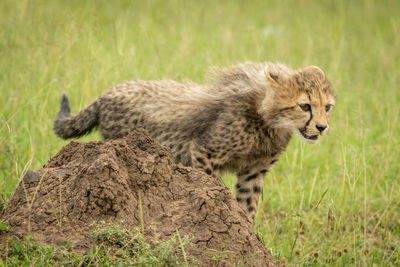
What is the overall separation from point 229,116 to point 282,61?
3.17 m

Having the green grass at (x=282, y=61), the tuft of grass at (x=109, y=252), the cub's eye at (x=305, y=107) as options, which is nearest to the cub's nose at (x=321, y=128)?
the cub's eye at (x=305, y=107)

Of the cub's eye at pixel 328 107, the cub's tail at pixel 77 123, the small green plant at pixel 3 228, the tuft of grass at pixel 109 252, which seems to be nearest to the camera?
the tuft of grass at pixel 109 252

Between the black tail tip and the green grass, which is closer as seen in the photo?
the green grass

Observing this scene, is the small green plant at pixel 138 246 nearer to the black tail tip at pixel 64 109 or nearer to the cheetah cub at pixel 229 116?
the cheetah cub at pixel 229 116

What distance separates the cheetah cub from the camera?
3686 millimetres

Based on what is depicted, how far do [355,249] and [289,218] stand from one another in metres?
0.52

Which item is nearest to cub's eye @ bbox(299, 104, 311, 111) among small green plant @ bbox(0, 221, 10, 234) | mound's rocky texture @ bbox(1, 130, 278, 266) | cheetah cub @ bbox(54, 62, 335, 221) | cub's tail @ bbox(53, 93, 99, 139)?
cheetah cub @ bbox(54, 62, 335, 221)

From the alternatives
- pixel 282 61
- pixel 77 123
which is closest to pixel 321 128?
pixel 77 123

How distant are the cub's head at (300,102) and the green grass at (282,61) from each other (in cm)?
35

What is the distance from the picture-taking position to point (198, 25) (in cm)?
873

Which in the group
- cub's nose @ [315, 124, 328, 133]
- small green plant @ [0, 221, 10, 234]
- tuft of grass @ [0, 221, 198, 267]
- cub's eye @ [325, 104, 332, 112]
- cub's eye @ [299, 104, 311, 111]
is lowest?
small green plant @ [0, 221, 10, 234]

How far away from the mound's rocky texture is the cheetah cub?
30.4 inches

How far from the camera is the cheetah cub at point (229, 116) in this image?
12.1ft

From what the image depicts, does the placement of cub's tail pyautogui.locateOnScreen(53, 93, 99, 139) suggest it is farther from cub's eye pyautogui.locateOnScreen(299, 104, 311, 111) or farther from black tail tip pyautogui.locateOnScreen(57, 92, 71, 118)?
cub's eye pyautogui.locateOnScreen(299, 104, 311, 111)
